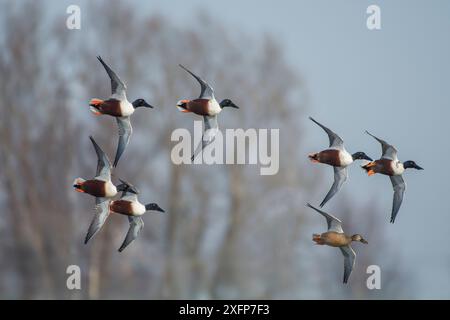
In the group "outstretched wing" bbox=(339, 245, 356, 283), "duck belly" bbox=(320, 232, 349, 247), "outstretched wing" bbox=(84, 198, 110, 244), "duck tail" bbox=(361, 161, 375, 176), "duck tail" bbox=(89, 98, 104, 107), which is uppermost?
"duck tail" bbox=(89, 98, 104, 107)

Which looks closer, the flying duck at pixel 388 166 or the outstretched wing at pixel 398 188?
the flying duck at pixel 388 166

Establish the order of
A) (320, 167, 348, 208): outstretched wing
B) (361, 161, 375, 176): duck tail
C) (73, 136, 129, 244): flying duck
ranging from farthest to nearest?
(320, 167, 348, 208): outstretched wing → (361, 161, 375, 176): duck tail → (73, 136, 129, 244): flying duck

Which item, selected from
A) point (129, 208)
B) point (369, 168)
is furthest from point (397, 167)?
point (129, 208)

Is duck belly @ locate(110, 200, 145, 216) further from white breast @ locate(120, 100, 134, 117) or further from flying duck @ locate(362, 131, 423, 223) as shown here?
flying duck @ locate(362, 131, 423, 223)

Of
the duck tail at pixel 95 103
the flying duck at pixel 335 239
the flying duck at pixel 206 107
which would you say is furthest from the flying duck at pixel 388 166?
the duck tail at pixel 95 103

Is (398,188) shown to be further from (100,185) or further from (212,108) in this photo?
(100,185)

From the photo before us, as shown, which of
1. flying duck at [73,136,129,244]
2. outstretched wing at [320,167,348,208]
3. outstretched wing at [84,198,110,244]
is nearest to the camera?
flying duck at [73,136,129,244]

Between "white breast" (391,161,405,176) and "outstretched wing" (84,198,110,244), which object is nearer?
"outstretched wing" (84,198,110,244)

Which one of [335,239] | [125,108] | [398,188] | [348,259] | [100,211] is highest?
[125,108]

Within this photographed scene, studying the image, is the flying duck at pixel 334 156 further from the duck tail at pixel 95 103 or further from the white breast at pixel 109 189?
the duck tail at pixel 95 103

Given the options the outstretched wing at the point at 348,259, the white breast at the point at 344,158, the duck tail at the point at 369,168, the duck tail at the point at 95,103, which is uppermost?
the duck tail at the point at 95,103

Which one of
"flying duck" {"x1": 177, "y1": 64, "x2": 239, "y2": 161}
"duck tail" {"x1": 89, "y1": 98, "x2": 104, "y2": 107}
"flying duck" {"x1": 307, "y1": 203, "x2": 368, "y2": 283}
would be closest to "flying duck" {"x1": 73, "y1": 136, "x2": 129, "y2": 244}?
"duck tail" {"x1": 89, "y1": 98, "x2": 104, "y2": 107}

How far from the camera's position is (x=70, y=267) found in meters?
19.4
